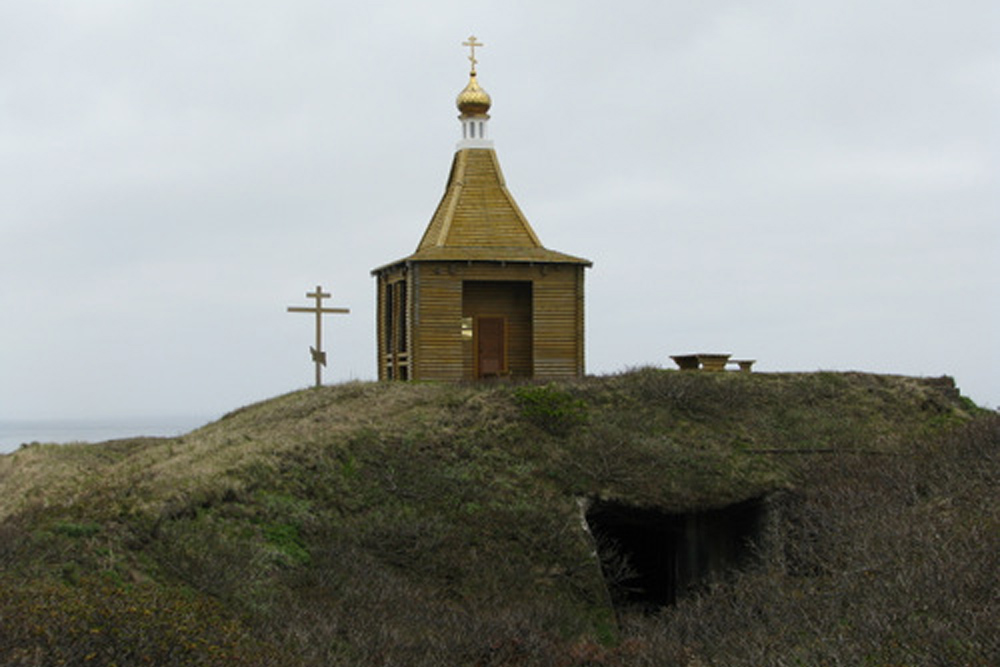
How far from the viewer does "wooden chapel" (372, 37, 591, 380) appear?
97.6ft

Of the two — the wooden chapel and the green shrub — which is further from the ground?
the wooden chapel

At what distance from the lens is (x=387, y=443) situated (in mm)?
23141

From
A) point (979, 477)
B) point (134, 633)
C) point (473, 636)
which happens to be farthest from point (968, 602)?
point (134, 633)

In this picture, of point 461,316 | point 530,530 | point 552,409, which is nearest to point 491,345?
point 461,316

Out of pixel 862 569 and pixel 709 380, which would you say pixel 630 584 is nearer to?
pixel 709 380

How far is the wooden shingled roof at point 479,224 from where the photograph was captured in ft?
98.9

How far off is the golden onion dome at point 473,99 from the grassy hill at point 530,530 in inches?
405

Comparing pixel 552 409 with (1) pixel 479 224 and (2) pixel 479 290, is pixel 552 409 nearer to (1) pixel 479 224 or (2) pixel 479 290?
(2) pixel 479 290

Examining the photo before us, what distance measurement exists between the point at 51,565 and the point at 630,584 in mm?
15065

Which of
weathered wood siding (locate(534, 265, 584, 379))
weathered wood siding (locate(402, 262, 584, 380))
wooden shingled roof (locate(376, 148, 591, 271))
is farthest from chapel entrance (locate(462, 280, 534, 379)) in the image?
wooden shingled roof (locate(376, 148, 591, 271))

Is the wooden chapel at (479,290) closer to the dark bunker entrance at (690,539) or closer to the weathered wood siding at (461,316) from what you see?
the weathered wood siding at (461,316)

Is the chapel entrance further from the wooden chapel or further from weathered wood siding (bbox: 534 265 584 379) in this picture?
weathered wood siding (bbox: 534 265 584 379)

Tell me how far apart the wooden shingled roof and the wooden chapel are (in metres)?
0.03

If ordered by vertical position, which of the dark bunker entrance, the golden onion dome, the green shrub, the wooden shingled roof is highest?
the golden onion dome
